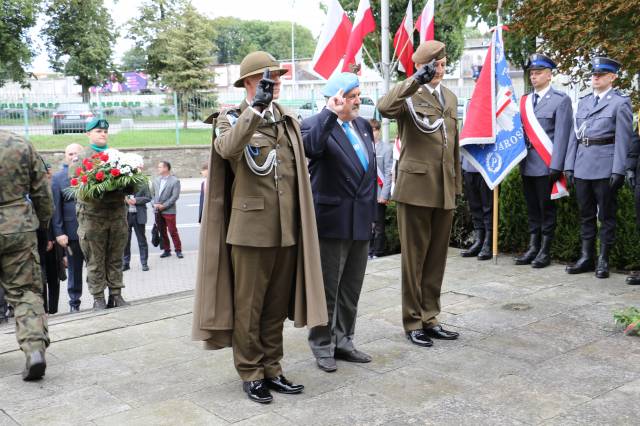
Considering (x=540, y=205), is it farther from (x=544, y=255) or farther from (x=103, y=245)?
A: (x=103, y=245)

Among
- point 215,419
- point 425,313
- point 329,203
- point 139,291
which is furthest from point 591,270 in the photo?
point 139,291

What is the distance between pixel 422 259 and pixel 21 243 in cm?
282

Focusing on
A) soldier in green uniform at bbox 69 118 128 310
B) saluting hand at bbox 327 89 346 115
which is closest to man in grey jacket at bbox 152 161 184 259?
soldier in green uniform at bbox 69 118 128 310

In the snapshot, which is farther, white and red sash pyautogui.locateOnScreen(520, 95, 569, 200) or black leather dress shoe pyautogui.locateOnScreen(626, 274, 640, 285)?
white and red sash pyautogui.locateOnScreen(520, 95, 569, 200)

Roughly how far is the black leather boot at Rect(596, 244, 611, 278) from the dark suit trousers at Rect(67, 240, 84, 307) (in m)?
5.52

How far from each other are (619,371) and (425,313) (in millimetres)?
1416

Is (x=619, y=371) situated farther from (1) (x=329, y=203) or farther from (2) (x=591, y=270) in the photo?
(2) (x=591, y=270)

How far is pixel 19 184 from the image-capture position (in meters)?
5.12

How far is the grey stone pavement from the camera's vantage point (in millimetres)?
4176

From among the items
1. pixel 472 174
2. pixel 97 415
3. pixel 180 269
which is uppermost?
pixel 472 174

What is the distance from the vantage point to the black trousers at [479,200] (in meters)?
8.66

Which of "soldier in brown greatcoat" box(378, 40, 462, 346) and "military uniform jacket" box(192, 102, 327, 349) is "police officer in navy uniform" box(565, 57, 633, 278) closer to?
"soldier in brown greatcoat" box(378, 40, 462, 346)

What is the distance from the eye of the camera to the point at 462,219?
939cm

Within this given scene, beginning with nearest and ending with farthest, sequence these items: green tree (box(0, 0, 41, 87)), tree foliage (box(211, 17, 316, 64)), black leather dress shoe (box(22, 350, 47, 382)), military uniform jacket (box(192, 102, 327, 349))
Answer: military uniform jacket (box(192, 102, 327, 349)) → black leather dress shoe (box(22, 350, 47, 382)) → green tree (box(0, 0, 41, 87)) → tree foliage (box(211, 17, 316, 64))
